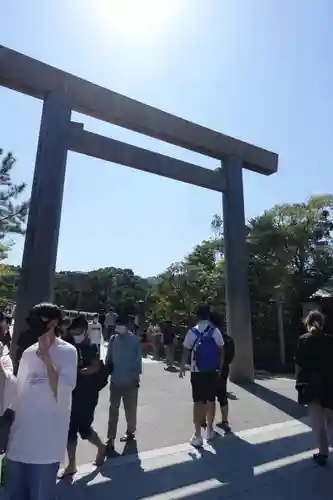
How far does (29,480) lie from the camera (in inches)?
90.7

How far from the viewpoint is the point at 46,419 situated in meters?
2.31

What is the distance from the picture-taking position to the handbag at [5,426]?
2346mm

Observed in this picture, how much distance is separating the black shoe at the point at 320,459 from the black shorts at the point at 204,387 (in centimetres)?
120

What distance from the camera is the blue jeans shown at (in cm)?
228

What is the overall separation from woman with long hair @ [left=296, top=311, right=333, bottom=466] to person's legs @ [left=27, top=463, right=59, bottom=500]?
274 centimetres

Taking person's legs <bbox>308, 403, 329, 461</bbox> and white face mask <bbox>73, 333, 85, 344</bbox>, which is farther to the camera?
person's legs <bbox>308, 403, 329, 461</bbox>

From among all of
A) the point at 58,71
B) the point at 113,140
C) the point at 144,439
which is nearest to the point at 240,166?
the point at 113,140

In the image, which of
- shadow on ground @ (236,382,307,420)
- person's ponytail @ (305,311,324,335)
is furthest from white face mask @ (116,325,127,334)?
shadow on ground @ (236,382,307,420)

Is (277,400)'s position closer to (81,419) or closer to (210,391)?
(210,391)

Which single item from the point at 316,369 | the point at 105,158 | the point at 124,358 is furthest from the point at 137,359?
the point at 105,158

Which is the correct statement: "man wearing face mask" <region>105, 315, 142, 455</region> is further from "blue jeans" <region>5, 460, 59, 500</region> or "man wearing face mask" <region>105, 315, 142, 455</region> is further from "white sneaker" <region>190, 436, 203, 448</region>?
"blue jeans" <region>5, 460, 59, 500</region>

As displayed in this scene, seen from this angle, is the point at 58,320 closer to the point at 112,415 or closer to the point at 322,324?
the point at 112,415

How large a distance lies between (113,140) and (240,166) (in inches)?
126

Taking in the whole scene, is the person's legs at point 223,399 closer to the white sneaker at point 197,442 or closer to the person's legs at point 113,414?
the white sneaker at point 197,442
